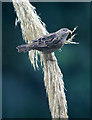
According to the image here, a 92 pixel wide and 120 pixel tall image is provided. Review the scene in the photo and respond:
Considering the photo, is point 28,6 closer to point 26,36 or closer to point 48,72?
point 26,36

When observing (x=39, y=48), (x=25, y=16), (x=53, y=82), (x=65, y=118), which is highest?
(x=25, y=16)

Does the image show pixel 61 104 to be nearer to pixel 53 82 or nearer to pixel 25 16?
pixel 53 82

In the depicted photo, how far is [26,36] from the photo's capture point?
3.10 feet

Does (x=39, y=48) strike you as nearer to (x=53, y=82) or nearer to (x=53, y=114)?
(x=53, y=82)

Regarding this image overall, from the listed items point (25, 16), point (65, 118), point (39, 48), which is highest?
point (25, 16)

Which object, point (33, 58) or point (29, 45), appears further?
point (33, 58)

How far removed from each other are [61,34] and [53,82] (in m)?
0.17

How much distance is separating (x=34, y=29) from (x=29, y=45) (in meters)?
0.07

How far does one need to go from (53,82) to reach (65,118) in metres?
0.13

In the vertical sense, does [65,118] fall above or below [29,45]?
below

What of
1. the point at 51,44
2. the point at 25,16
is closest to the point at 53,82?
the point at 51,44

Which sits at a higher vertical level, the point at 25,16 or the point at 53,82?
the point at 25,16

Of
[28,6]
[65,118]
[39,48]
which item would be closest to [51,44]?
[39,48]

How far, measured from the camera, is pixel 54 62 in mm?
938
